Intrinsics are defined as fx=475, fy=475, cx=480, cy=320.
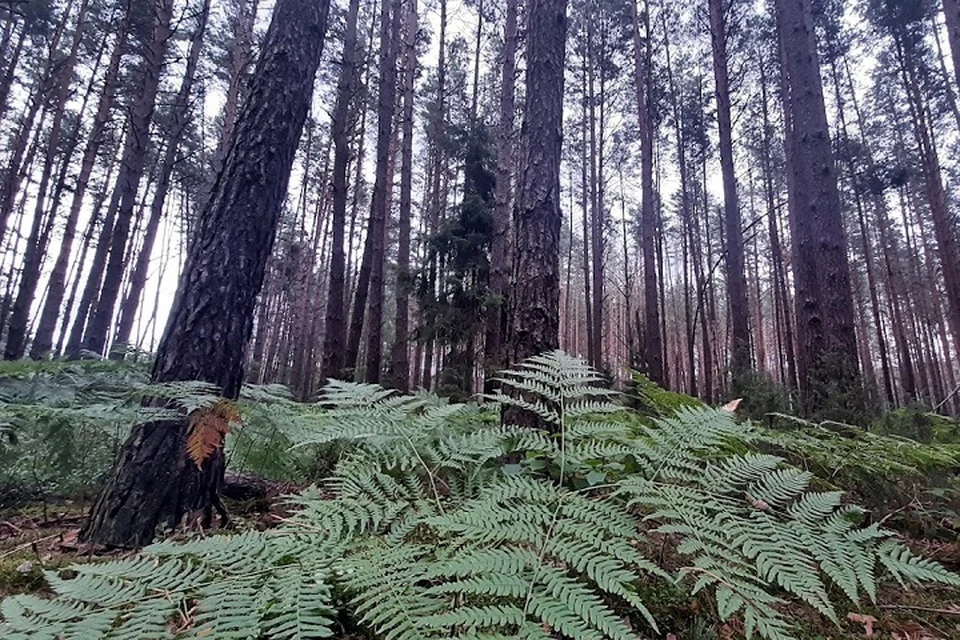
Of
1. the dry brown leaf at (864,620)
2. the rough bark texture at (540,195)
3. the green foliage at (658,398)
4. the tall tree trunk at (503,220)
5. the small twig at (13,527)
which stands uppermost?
the tall tree trunk at (503,220)

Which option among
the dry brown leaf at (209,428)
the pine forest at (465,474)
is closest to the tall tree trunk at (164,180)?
the pine forest at (465,474)

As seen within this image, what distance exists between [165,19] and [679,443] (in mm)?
12451

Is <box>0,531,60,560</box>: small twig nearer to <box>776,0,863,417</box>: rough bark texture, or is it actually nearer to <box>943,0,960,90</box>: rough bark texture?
<box>776,0,863,417</box>: rough bark texture

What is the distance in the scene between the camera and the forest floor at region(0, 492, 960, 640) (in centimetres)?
156

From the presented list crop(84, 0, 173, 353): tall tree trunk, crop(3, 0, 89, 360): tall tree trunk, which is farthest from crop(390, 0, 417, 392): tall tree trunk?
crop(3, 0, 89, 360): tall tree trunk

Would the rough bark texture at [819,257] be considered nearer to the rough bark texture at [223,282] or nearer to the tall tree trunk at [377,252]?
the rough bark texture at [223,282]

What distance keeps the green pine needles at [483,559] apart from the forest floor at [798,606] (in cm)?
11

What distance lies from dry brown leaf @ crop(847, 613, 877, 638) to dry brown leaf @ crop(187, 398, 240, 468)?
216cm

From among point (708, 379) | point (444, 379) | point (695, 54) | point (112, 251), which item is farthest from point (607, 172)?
point (112, 251)

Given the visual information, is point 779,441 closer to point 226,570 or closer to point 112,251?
point 226,570

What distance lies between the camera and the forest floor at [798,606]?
5.13 ft

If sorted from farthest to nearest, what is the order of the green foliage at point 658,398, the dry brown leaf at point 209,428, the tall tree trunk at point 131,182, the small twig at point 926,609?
1. the tall tree trunk at point 131,182
2. the green foliage at point 658,398
3. the small twig at point 926,609
4. the dry brown leaf at point 209,428

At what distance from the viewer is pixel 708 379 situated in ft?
55.2

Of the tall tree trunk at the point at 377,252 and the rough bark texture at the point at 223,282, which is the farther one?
the tall tree trunk at the point at 377,252
